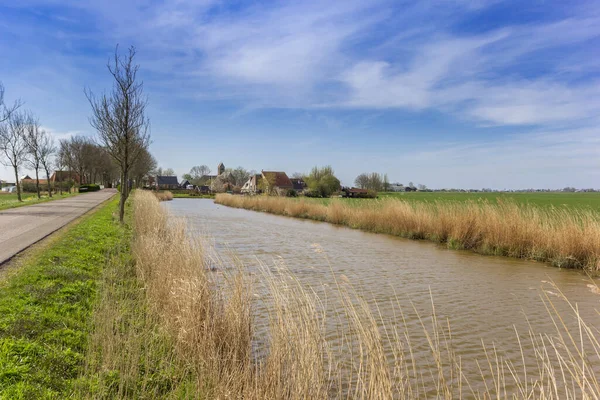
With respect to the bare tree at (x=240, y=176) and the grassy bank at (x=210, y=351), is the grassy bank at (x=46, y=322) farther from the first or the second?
the bare tree at (x=240, y=176)

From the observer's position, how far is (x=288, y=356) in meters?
3.68

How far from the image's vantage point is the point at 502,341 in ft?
19.3

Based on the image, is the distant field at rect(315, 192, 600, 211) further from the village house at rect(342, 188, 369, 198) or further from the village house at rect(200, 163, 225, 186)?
the village house at rect(200, 163, 225, 186)

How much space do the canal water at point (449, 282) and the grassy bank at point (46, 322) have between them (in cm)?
268

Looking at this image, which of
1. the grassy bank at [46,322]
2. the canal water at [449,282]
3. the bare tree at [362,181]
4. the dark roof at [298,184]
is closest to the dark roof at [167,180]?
the dark roof at [298,184]

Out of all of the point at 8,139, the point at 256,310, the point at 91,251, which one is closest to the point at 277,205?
the point at 8,139

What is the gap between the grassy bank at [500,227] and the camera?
37.7 feet

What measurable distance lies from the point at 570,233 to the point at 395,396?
10546mm

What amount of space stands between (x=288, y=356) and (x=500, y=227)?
12515 mm

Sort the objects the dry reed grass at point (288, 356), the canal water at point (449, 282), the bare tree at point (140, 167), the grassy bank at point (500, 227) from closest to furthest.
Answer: the dry reed grass at point (288, 356) < the canal water at point (449, 282) < the grassy bank at point (500, 227) < the bare tree at point (140, 167)

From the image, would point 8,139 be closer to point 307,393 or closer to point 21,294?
point 21,294

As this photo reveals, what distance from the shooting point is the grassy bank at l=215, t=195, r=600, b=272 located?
1149cm

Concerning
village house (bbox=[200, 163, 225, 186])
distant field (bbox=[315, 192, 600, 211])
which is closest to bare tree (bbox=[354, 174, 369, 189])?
distant field (bbox=[315, 192, 600, 211])

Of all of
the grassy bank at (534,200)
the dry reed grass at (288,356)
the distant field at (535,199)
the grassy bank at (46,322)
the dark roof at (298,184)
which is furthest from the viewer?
the dark roof at (298,184)
